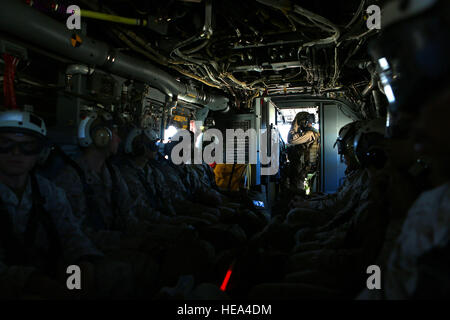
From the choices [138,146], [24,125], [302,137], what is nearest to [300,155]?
[302,137]

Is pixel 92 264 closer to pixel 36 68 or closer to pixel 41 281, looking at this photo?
pixel 41 281

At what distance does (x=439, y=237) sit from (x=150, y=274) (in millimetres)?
2297

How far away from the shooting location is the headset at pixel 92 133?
2.87 m

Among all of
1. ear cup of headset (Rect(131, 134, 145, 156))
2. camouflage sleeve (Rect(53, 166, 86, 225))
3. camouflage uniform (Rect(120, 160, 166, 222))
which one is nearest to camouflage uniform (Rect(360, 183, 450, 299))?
camouflage sleeve (Rect(53, 166, 86, 225))

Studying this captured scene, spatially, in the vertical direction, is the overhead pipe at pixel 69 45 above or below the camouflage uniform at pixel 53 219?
above

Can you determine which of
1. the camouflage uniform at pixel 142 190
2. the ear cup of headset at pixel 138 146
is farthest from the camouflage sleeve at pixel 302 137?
the ear cup of headset at pixel 138 146

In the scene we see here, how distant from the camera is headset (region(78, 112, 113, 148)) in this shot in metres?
2.87

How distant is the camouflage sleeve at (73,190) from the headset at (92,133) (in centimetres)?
36

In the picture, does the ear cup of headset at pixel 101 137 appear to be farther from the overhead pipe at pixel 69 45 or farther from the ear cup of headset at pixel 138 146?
the overhead pipe at pixel 69 45

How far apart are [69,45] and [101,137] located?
5.36 feet

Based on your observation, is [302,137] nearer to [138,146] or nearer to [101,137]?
[138,146]

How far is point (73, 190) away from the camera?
266 centimetres
